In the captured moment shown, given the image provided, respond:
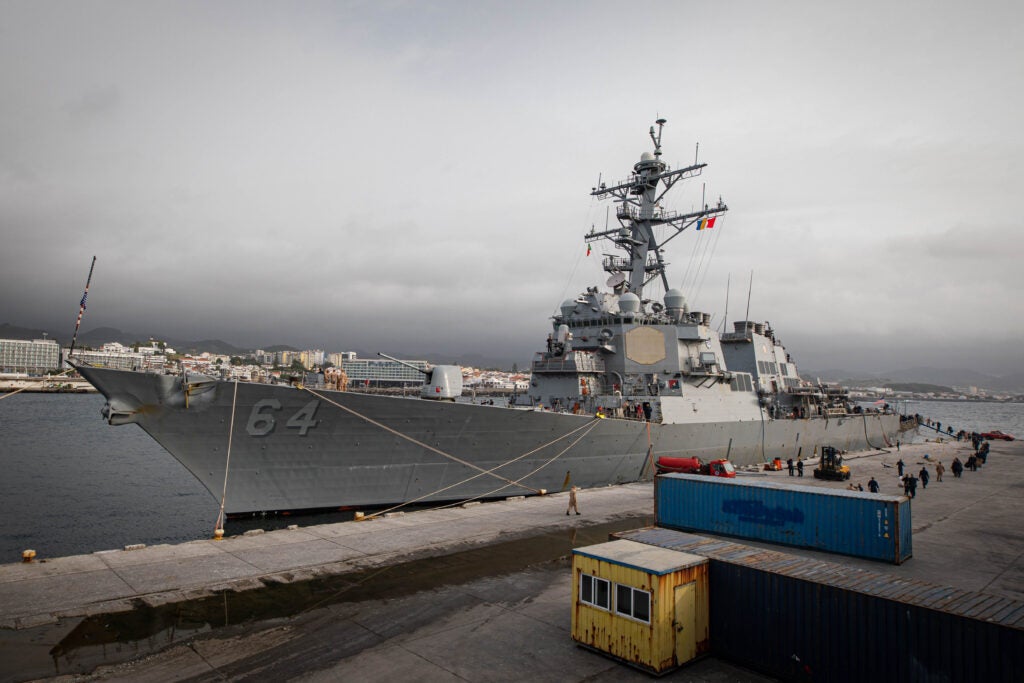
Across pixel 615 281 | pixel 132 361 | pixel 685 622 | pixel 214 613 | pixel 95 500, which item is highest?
pixel 615 281

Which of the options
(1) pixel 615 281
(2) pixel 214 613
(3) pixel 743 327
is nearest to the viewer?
(2) pixel 214 613

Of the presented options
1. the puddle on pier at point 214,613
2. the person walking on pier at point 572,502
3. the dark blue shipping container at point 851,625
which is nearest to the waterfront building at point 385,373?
the person walking on pier at point 572,502

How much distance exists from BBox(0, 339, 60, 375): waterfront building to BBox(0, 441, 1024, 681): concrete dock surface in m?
129

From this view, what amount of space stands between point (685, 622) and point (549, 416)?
9.03 m

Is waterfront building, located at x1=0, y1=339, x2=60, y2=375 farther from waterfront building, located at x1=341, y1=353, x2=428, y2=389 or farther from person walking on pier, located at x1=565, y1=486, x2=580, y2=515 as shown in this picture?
person walking on pier, located at x1=565, y1=486, x2=580, y2=515

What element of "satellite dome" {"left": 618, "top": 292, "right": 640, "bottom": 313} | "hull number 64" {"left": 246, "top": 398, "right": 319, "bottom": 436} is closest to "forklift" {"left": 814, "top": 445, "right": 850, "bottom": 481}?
"satellite dome" {"left": 618, "top": 292, "right": 640, "bottom": 313}

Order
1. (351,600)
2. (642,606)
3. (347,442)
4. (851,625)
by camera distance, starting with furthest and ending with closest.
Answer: (347,442)
(351,600)
(642,606)
(851,625)

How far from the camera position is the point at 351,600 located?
321 inches

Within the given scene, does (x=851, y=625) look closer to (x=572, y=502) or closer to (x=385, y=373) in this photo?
(x=572, y=502)

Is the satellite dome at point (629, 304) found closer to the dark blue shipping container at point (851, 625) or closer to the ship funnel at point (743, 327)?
the ship funnel at point (743, 327)

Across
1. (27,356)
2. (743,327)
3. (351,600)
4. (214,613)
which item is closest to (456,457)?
(351,600)

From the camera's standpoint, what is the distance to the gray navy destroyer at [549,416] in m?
12.3

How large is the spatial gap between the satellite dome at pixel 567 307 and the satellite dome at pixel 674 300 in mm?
3947

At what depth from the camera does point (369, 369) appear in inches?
573
